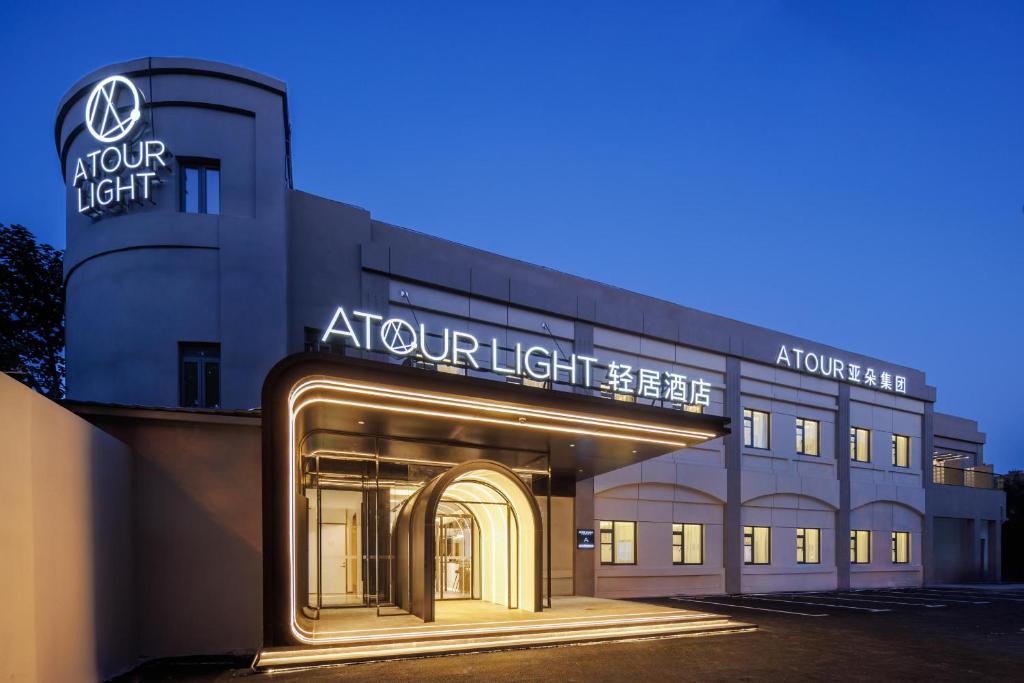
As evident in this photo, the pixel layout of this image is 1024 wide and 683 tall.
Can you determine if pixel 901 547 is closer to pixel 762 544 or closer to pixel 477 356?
pixel 762 544

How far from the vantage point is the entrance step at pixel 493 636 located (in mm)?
12281

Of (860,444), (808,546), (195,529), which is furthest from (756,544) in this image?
(195,529)

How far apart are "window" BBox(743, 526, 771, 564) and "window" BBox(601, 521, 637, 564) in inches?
219

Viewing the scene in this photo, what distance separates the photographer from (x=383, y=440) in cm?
1703

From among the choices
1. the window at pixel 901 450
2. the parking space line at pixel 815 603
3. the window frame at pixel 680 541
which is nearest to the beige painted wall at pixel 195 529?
the window frame at pixel 680 541

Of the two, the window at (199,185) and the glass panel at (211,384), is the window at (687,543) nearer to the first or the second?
the glass panel at (211,384)

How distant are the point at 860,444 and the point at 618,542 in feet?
47.0

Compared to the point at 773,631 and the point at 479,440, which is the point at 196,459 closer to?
the point at 479,440

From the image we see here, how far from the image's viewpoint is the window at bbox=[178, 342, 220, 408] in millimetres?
18188

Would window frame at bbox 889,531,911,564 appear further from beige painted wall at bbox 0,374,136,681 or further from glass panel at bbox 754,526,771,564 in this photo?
beige painted wall at bbox 0,374,136,681

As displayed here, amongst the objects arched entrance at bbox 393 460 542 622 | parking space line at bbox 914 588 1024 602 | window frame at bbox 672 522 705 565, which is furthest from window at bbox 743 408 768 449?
arched entrance at bbox 393 460 542 622

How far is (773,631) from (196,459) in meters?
12.4

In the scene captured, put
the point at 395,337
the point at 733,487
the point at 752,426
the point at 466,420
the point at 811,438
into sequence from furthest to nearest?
1. the point at 811,438
2. the point at 752,426
3. the point at 733,487
4. the point at 395,337
5. the point at 466,420

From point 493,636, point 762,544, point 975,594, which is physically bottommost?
point 975,594
